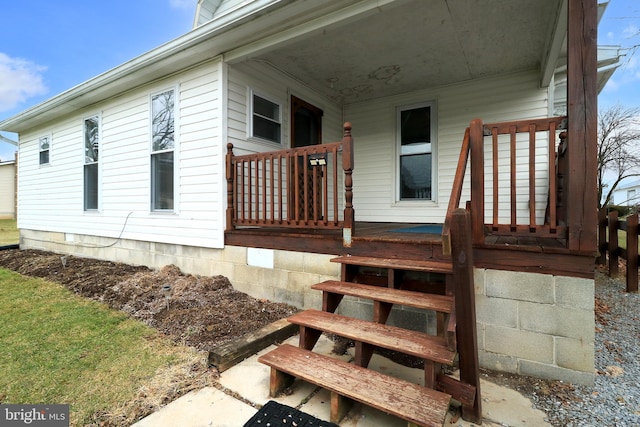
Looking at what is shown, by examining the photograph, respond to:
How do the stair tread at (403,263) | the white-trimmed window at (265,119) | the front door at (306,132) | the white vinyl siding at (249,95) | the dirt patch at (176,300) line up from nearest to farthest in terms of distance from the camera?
the stair tread at (403,263), the dirt patch at (176,300), the white vinyl siding at (249,95), the white-trimmed window at (265,119), the front door at (306,132)

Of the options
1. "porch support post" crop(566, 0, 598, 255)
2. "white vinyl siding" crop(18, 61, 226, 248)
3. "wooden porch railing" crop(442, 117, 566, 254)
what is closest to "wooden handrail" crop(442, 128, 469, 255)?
"wooden porch railing" crop(442, 117, 566, 254)

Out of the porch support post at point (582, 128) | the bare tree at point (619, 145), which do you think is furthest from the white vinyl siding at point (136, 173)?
the bare tree at point (619, 145)

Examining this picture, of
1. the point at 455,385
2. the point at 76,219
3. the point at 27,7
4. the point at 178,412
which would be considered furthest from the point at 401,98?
the point at 27,7

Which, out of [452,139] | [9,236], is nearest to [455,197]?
[452,139]

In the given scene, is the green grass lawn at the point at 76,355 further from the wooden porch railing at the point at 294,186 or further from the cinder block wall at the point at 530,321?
the cinder block wall at the point at 530,321

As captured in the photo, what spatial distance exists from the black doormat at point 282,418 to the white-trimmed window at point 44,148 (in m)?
8.14

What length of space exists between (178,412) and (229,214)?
8.07 ft

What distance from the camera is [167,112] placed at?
14.9ft

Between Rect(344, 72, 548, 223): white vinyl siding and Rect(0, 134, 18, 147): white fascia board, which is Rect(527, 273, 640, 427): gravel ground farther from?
Rect(0, 134, 18, 147): white fascia board

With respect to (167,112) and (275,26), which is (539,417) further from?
(167,112)

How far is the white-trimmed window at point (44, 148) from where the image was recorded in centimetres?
690

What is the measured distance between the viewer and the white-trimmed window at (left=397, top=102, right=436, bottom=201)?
5.05 metres

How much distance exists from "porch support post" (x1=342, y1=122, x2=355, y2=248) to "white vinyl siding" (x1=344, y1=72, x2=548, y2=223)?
257 centimetres

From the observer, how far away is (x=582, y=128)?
6.50 feet
